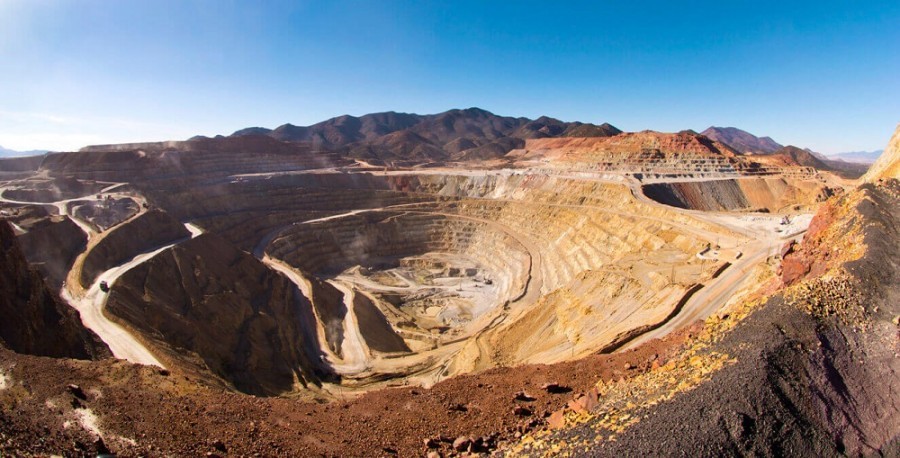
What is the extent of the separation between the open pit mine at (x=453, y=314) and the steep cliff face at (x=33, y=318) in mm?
144

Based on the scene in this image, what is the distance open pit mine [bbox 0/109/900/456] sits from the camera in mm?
14523

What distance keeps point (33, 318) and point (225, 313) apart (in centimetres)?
1897

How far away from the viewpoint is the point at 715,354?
16094mm

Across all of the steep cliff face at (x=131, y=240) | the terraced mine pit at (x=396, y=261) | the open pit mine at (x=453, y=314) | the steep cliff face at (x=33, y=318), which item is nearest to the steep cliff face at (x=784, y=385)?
the open pit mine at (x=453, y=314)

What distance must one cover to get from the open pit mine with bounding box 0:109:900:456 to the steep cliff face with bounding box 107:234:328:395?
0.88 ft

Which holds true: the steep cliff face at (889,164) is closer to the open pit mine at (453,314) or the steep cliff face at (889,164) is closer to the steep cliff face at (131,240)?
the open pit mine at (453,314)

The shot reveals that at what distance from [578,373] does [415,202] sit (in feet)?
269

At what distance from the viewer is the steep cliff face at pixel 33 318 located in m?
24.0

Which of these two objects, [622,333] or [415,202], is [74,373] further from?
[415,202]

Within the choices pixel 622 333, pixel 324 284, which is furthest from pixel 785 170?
pixel 324 284

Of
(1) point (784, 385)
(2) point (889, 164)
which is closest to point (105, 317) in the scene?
(1) point (784, 385)

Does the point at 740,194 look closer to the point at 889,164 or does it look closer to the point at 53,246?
the point at 889,164

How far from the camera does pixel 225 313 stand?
4416cm

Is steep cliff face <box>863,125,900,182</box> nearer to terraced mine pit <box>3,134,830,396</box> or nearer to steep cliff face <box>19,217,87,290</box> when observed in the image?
terraced mine pit <box>3,134,830,396</box>
